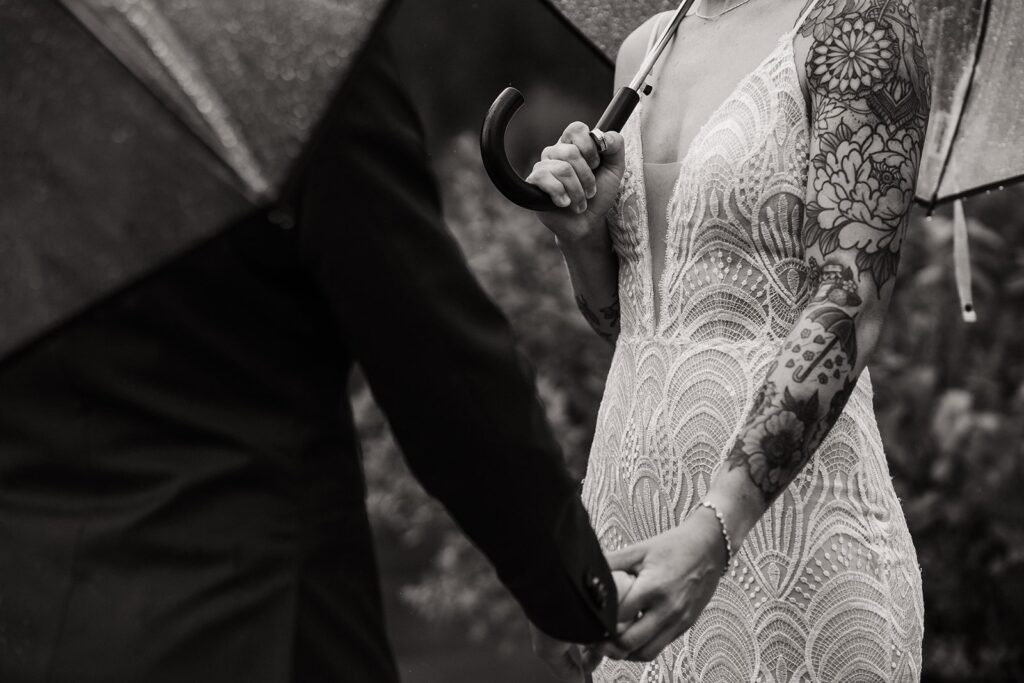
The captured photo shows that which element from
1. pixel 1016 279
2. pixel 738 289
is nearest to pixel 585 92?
pixel 738 289

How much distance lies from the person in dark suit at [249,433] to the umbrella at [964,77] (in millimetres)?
1502

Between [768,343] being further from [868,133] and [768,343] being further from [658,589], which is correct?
[658,589]

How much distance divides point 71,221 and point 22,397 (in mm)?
270

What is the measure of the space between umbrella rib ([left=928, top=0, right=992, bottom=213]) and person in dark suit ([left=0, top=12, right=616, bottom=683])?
5.79 feet

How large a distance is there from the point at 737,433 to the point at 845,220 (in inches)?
15.6

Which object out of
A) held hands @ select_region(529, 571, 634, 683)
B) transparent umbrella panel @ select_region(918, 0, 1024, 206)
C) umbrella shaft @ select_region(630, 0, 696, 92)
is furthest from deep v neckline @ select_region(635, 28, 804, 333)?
transparent umbrella panel @ select_region(918, 0, 1024, 206)

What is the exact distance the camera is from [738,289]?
2.37 metres

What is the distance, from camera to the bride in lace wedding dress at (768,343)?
224 centimetres

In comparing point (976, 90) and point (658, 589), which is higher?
point (658, 589)

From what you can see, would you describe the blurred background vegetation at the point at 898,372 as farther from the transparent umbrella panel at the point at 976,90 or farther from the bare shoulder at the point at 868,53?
the bare shoulder at the point at 868,53

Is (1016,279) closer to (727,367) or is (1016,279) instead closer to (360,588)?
(727,367)

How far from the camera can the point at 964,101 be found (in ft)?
9.78

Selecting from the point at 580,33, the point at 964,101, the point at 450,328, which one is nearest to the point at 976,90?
the point at 964,101

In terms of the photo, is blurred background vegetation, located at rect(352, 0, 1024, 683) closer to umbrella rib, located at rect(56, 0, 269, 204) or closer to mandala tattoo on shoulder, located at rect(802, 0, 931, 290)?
mandala tattoo on shoulder, located at rect(802, 0, 931, 290)
